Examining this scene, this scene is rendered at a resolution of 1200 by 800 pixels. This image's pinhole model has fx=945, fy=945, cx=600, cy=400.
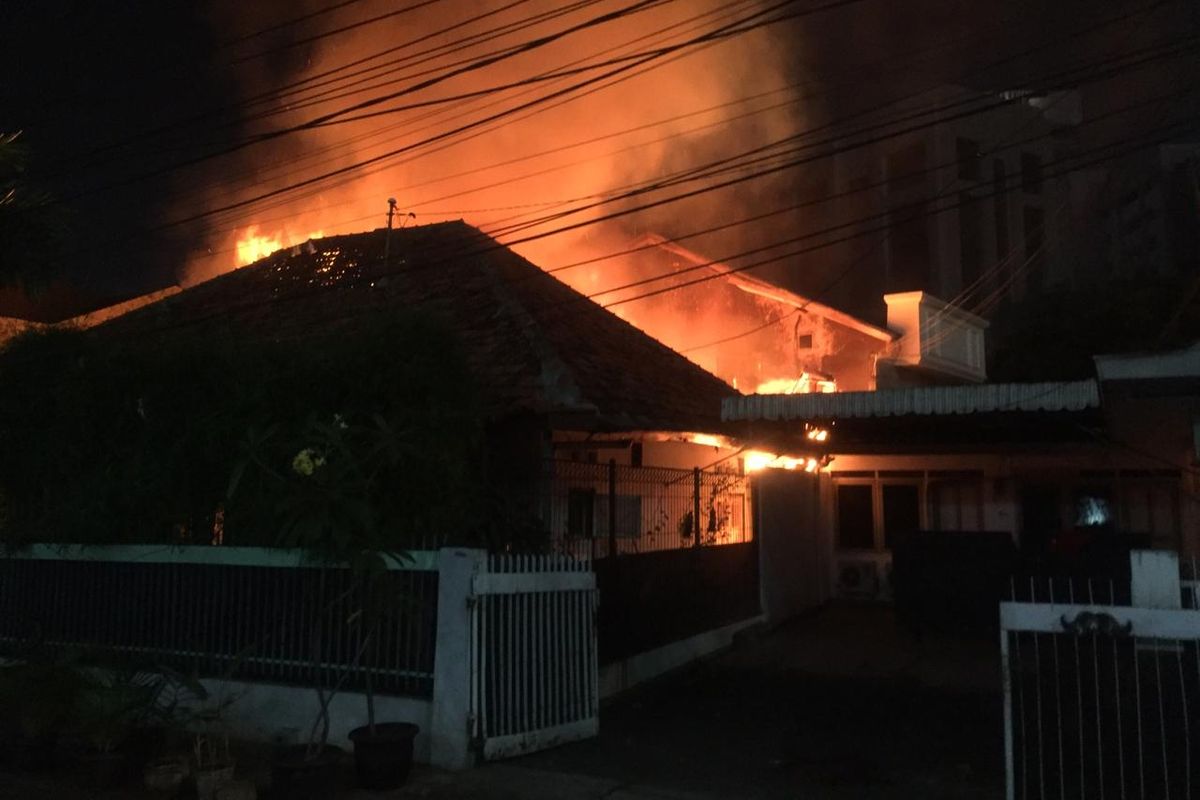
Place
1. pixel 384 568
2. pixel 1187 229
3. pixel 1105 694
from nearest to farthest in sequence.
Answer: pixel 1105 694, pixel 384 568, pixel 1187 229

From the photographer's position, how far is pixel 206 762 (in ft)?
21.1

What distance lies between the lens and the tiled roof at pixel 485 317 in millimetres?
9992

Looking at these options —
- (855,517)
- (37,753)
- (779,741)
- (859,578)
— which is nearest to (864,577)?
(859,578)

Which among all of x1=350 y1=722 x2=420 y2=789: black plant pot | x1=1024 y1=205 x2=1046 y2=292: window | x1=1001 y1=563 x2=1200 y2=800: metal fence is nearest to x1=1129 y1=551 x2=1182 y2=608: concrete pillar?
x1=1001 y1=563 x2=1200 y2=800: metal fence

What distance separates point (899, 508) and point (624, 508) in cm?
894

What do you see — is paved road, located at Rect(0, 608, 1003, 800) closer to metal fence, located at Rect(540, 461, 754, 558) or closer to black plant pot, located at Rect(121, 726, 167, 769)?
black plant pot, located at Rect(121, 726, 167, 769)

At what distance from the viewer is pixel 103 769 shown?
6.64 meters

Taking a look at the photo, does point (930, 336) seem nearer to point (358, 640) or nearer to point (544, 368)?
point (544, 368)

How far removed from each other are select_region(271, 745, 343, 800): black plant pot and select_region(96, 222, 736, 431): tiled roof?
3.93m

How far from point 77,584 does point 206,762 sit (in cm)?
391

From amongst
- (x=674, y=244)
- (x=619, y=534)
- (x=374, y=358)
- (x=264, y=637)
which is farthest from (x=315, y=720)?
(x=674, y=244)

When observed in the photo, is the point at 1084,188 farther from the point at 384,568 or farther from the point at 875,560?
the point at 384,568

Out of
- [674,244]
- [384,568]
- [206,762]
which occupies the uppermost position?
[674,244]

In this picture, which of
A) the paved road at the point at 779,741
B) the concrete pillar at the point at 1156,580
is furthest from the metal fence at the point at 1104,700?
the paved road at the point at 779,741
